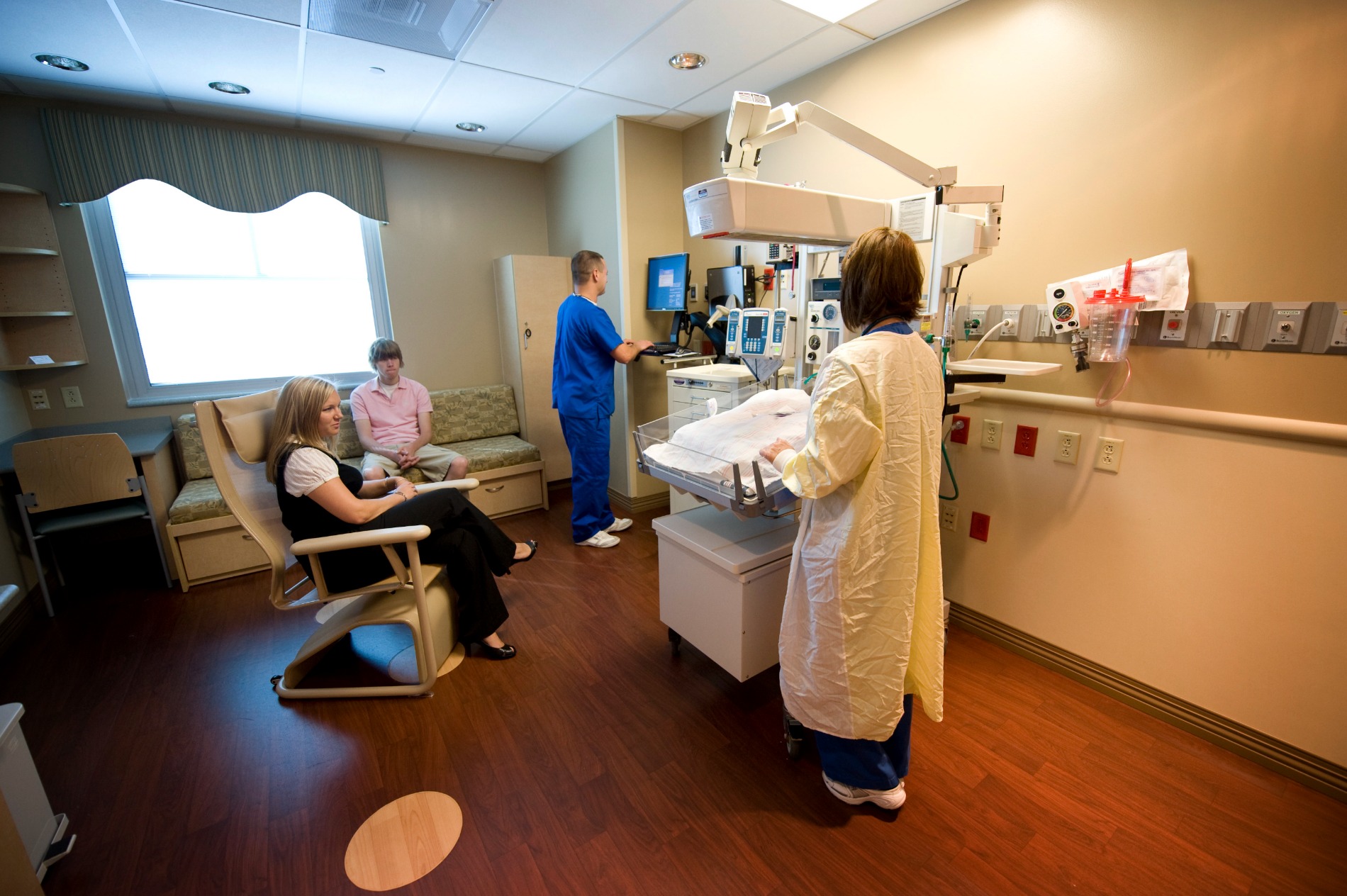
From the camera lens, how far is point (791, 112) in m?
1.65

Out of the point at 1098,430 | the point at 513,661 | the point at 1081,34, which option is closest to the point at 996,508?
the point at 1098,430

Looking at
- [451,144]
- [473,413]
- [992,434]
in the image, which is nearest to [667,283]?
[473,413]

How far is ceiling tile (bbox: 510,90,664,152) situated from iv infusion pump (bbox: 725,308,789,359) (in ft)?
5.13

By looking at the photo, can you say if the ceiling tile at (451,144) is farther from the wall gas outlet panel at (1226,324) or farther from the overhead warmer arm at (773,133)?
the wall gas outlet panel at (1226,324)

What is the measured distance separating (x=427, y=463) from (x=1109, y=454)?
10.6ft

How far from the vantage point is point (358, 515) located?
1867mm

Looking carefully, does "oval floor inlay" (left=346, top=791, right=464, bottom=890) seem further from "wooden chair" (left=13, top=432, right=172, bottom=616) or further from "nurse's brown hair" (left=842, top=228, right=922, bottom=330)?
"wooden chair" (left=13, top=432, right=172, bottom=616)

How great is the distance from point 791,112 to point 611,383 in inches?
72.0

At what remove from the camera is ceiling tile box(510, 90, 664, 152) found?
3020 millimetres

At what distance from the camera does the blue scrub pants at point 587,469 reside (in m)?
3.22

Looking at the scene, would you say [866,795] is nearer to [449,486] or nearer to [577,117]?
[449,486]

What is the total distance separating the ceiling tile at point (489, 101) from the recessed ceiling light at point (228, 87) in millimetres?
850

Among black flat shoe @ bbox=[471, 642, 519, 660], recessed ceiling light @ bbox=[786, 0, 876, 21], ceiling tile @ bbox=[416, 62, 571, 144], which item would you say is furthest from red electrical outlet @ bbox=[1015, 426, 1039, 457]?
ceiling tile @ bbox=[416, 62, 571, 144]

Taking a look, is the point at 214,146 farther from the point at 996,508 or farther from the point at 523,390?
the point at 996,508
